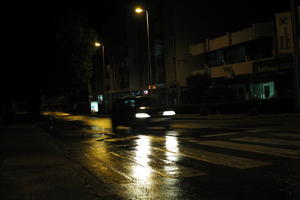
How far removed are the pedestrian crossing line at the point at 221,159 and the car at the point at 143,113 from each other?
7522 millimetres

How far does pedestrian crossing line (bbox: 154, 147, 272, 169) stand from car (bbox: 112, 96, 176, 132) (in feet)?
24.7

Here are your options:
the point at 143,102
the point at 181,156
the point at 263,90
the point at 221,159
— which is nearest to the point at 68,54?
the point at 143,102

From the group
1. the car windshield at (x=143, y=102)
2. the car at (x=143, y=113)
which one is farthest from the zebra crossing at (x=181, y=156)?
the car windshield at (x=143, y=102)

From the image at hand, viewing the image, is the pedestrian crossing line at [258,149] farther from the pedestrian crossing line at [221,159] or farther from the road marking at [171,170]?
the road marking at [171,170]

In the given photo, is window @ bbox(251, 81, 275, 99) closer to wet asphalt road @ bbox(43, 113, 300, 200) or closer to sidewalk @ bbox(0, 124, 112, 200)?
wet asphalt road @ bbox(43, 113, 300, 200)

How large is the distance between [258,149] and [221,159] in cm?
155

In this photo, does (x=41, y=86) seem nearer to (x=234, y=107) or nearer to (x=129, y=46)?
(x=234, y=107)

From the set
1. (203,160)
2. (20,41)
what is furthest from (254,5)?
(203,160)

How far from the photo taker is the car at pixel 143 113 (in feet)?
56.7

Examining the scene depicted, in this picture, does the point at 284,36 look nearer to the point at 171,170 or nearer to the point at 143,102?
the point at 143,102

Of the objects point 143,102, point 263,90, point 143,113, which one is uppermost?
point 263,90

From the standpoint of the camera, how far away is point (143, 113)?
1733cm

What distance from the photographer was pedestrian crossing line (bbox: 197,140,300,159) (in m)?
8.11

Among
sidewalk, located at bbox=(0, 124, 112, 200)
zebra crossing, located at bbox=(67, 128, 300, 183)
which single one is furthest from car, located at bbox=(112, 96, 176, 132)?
sidewalk, located at bbox=(0, 124, 112, 200)
